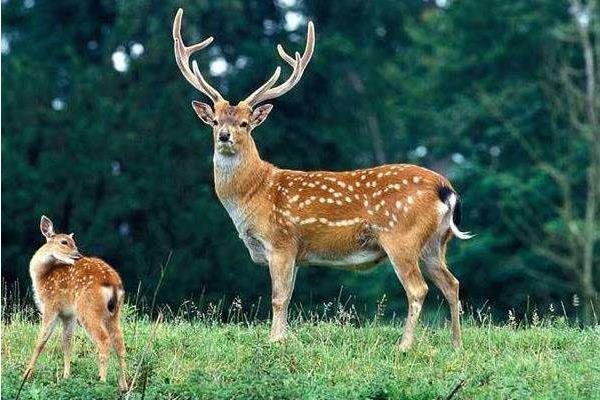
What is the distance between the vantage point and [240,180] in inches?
466

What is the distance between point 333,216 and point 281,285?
2.18ft

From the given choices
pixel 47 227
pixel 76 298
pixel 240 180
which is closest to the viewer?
pixel 76 298

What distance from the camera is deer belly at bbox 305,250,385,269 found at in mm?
11359

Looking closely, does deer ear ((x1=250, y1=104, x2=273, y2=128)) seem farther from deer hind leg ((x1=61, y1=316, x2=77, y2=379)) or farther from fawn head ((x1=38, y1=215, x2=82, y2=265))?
deer hind leg ((x1=61, y1=316, x2=77, y2=379))

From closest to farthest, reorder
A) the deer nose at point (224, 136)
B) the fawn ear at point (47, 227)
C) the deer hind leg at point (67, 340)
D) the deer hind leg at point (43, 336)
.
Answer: the deer hind leg at point (43, 336) → the deer hind leg at point (67, 340) → the fawn ear at point (47, 227) → the deer nose at point (224, 136)

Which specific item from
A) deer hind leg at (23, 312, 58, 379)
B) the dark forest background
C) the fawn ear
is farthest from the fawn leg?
the dark forest background

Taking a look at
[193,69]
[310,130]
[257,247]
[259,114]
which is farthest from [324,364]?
[310,130]

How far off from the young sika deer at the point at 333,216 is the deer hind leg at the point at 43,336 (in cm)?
192

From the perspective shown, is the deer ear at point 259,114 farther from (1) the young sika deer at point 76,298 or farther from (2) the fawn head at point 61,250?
(1) the young sika deer at point 76,298

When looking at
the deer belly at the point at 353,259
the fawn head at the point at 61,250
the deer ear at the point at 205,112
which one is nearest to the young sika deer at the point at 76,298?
the fawn head at the point at 61,250

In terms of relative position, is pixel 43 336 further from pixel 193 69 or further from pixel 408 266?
pixel 193 69

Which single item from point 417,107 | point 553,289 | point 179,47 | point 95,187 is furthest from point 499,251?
point 179,47

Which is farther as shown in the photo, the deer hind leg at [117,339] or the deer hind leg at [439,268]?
the deer hind leg at [439,268]

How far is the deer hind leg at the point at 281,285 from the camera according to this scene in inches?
440
